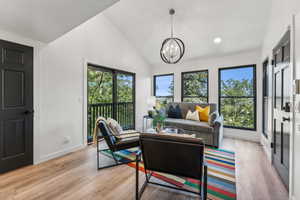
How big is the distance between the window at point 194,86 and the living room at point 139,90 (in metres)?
0.03

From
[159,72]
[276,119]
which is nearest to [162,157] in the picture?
[276,119]

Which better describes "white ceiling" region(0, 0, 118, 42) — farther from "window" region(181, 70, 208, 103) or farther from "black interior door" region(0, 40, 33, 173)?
"window" region(181, 70, 208, 103)

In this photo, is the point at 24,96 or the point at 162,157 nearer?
the point at 162,157

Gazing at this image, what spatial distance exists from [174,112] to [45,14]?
387 cm

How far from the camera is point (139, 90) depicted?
5395 millimetres

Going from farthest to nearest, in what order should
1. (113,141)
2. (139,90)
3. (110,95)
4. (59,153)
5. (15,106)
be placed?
(139,90), (110,95), (59,153), (113,141), (15,106)

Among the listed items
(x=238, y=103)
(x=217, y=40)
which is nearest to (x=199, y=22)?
(x=217, y=40)

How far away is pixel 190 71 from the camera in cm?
516

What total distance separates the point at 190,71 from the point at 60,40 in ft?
12.7

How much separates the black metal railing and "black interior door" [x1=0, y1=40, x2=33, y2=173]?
133 centimetres

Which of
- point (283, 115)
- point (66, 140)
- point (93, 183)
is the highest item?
point (283, 115)

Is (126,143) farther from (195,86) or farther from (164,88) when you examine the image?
(164,88)

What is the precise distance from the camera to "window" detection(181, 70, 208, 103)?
4.97 m

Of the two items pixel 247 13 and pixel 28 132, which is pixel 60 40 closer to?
pixel 28 132
